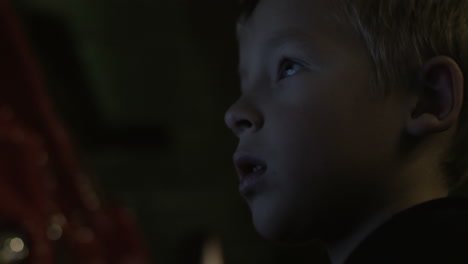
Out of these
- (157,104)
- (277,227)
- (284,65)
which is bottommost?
(157,104)

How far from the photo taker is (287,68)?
553 mm

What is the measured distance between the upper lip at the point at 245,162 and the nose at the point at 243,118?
0.06 feet

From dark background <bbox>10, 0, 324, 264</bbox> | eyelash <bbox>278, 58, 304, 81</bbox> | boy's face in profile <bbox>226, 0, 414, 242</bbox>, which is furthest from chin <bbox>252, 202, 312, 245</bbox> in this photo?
dark background <bbox>10, 0, 324, 264</bbox>

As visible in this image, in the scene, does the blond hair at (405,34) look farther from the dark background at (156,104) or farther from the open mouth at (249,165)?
the dark background at (156,104)

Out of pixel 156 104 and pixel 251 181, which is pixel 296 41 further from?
pixel 156 104

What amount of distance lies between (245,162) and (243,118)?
0.03m

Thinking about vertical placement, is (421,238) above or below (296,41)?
below

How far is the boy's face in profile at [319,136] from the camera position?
529 millimetres

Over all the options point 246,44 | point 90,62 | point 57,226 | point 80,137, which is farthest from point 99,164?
point 246,44

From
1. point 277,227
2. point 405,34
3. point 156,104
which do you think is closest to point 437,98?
point 405,34

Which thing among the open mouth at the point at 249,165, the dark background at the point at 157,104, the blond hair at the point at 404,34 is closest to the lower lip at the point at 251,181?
the open mouth at the point at 249,165

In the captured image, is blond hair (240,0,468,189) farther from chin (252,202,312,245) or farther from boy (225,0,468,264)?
chin (252,202,312,245)

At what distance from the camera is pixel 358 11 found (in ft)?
1.80

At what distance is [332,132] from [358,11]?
0.32 ft
